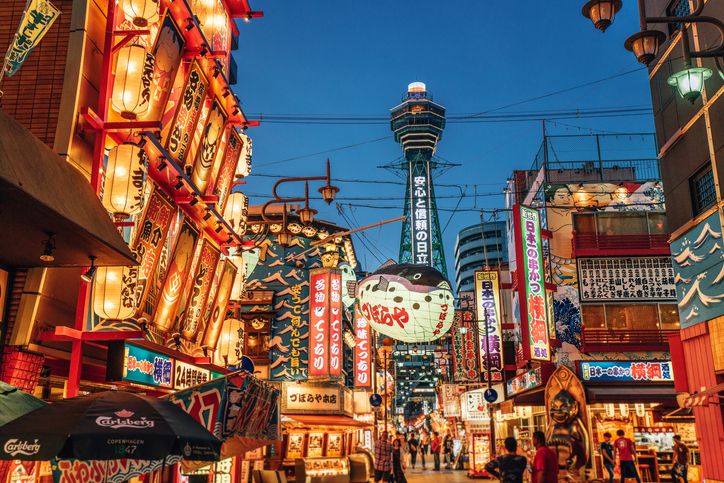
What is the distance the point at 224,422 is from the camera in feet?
32.5

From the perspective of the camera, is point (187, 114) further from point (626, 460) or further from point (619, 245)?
point (619, 245)

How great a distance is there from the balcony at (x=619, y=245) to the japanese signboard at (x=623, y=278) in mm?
420

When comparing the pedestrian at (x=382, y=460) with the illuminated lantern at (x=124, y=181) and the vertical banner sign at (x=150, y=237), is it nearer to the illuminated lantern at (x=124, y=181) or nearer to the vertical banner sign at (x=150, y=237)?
the vertical banner sign at (x=150, y=237)

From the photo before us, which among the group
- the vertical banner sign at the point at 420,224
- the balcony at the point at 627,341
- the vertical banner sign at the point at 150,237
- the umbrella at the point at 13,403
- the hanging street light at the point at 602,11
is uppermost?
the vertical banner sign at the point at 420,224

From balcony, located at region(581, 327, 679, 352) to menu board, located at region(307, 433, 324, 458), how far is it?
1233 centimetres

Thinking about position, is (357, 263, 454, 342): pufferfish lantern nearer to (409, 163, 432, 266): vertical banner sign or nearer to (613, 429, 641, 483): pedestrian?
(613, 429, 641, 483): pedestrian

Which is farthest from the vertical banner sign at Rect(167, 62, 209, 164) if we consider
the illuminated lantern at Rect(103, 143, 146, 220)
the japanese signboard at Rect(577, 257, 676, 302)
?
the japanese signboard at Rect(577, 257, 676, 302)

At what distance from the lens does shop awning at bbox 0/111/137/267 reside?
7.02m

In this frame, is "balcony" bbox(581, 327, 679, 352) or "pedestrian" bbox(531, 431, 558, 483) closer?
"pedestrian" bbox(531, 431, 558, 483)

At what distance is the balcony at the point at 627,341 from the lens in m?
30.2

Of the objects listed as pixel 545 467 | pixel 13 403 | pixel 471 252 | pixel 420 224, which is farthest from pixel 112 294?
pixel 471 252

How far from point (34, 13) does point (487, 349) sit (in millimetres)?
28116

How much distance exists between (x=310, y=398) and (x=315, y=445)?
3.52 metres

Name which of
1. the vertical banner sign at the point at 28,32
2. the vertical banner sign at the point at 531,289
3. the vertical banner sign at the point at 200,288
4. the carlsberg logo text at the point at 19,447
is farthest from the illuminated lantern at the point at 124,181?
the vertical banner sign at the point at 531,289
